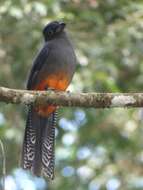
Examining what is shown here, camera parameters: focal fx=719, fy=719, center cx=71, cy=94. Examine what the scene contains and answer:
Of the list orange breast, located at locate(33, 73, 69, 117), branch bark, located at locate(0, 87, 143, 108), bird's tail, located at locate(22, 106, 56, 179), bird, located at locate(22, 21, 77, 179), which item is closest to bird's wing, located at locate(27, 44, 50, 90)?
bird, located at locate(22, 21, 77, 179)

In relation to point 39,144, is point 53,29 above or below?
above

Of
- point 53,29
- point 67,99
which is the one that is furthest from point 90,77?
point 67,99

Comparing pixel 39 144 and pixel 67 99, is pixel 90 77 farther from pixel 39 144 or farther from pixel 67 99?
pixel 67 99

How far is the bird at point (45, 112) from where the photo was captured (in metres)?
5.73

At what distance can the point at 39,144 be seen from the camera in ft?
19.2

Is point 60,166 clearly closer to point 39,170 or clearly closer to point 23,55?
point 23,55

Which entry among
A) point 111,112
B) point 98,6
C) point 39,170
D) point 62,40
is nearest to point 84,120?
point 111,112

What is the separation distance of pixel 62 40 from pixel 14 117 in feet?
5.64

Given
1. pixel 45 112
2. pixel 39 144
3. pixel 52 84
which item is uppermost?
pixel 52 84

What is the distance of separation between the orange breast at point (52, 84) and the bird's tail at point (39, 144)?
0.22 ft

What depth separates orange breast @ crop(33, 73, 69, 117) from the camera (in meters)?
5.86

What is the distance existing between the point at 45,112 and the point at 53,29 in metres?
0.91

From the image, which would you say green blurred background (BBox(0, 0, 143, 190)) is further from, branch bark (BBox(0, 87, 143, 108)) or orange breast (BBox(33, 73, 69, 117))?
branch bark (BBox(0, 87, 143, 108))

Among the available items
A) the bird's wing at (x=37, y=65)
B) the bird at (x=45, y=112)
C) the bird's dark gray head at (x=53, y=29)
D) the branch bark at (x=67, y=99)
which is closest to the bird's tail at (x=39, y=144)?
the bird at (x=45, y=112)
